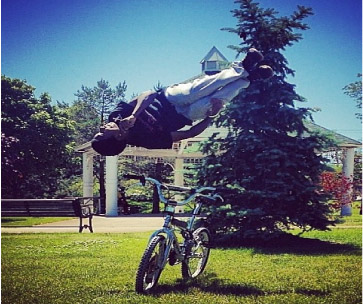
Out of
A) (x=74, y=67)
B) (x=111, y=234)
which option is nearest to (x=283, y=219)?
(x=111, y=234)

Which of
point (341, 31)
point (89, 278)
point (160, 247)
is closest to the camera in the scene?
point (160, 247)

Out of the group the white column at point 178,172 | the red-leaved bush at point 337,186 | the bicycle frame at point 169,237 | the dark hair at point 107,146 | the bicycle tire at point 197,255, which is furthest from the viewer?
the red-leaved bush at point 337,186

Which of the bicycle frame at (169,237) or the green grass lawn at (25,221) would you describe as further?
the green grass lawn at (25,221)

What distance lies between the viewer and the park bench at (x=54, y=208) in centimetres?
342

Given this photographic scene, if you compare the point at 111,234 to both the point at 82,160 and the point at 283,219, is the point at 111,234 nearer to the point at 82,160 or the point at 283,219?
the point at 82,160

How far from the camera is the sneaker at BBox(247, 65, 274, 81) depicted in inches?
129

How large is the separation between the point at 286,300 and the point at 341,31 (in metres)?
2.13

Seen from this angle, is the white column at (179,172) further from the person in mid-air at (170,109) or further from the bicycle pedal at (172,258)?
the bicycle pedal at (172,258)

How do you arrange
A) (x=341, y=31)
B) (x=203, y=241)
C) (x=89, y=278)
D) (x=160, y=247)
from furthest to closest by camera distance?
(x=341, y=31) → (x=203, y=241) → (x=89, y=278) → (x=160, y=247)

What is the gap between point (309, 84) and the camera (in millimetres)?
3605

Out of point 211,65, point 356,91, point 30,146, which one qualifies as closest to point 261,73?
point 211,65

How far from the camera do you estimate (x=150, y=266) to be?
2.89m

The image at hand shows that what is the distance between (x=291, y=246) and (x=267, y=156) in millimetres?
745

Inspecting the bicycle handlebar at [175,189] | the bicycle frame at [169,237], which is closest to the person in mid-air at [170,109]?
the bicycle handlebar at [175,189]
